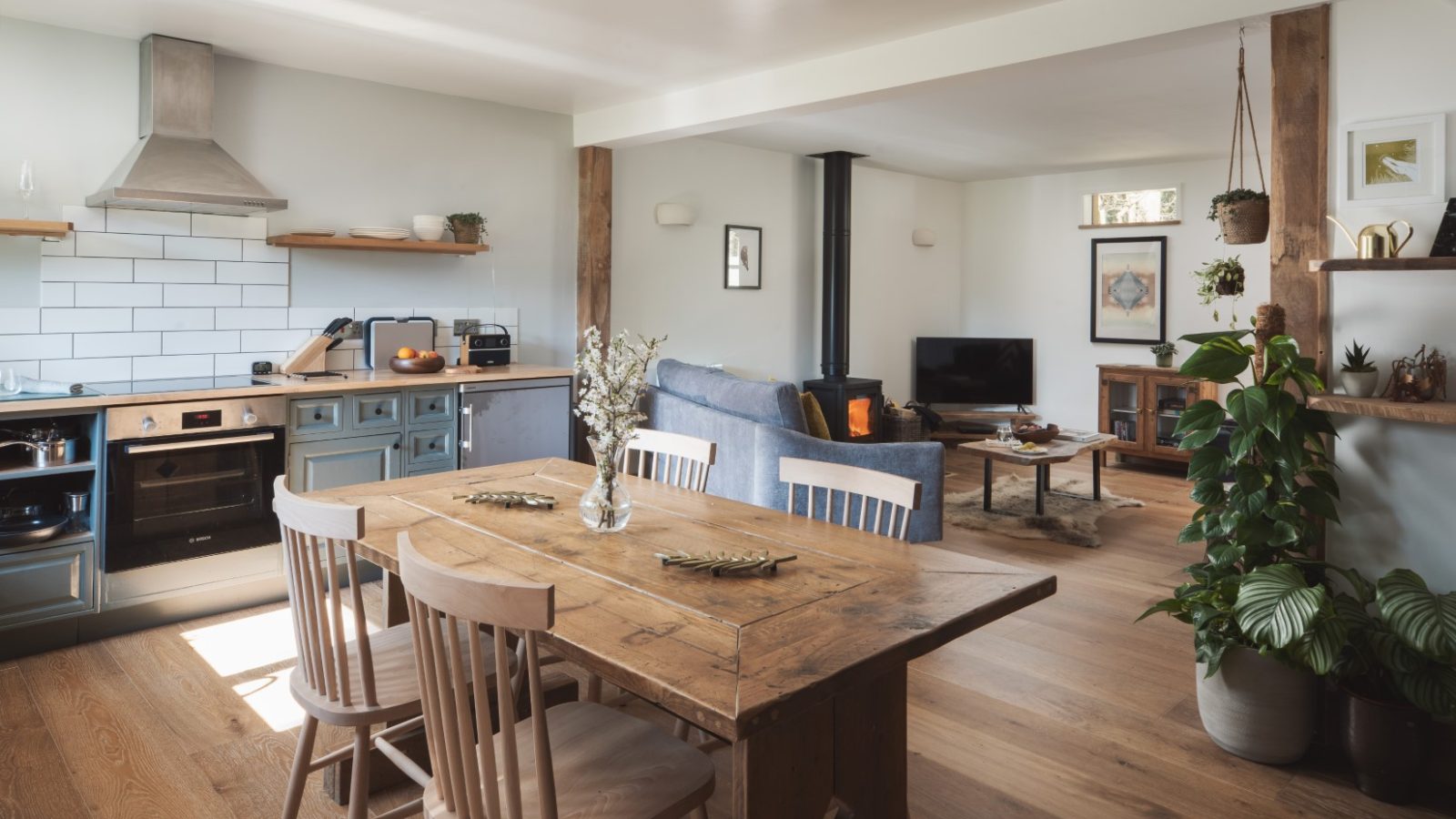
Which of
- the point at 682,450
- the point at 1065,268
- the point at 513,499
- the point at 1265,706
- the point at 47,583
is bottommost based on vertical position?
the point at 1265,706

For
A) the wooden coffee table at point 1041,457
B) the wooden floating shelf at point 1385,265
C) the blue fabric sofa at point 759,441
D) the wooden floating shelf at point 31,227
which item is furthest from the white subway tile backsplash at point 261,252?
the wooden floating shelf at point 1385,265

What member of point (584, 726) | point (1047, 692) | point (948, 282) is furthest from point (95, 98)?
point (948, 282)

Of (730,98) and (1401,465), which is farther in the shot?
(730,98)

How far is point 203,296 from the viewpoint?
437cm

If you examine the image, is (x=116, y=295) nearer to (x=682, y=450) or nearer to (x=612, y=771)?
(x=682, y=450)

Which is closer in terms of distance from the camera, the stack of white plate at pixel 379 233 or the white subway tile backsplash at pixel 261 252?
the white subway tile backsplash at pixel 261 252

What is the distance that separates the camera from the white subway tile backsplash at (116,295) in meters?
4.05

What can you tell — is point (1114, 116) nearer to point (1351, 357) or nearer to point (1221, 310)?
point (1221, 310)

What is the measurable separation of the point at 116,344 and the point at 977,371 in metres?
6.86

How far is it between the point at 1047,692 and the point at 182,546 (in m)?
3.53

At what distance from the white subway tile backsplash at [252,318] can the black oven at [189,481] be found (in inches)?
31.9

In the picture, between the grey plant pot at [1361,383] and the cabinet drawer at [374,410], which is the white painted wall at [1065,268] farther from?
the cabinet drawer at [374,410]

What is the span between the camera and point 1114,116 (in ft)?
19.3

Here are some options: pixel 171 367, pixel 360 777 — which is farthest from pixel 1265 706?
pixel 171 367
